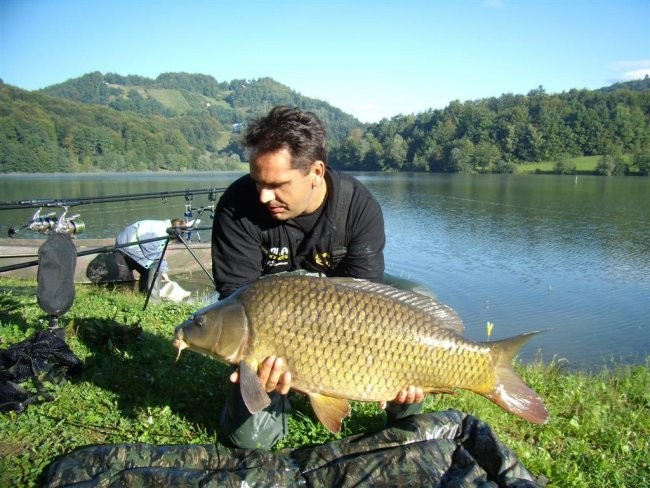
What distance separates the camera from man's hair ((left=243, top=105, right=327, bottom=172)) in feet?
6.77

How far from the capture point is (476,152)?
55.6m

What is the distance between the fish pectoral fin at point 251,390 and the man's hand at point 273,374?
0.03m

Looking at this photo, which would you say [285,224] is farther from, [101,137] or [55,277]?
[101,137]

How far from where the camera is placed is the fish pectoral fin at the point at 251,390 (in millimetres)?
1781

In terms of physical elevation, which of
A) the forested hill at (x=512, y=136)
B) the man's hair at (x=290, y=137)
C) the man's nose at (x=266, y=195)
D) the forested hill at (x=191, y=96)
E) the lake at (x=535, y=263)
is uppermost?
the forested hill at (x=191, y=96)

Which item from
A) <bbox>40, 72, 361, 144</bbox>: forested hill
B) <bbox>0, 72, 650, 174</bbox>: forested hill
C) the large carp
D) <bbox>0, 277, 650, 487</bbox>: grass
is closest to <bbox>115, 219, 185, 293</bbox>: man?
<bbox>0, 277, 650, 487</bbox>: grass

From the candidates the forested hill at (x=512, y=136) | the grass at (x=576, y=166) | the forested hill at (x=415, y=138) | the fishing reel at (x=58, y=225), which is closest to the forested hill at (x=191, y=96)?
the forested hill at (x=415, y=138)

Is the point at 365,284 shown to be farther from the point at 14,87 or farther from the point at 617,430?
the point at 14,87

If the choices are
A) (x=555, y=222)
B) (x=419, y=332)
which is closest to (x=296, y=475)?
(x=419, y=332)

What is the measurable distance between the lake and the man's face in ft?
11.9

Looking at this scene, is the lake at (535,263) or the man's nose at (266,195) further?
the lake at (535,263)

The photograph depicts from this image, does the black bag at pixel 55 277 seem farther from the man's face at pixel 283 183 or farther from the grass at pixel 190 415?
the man's face at pixel 283 183

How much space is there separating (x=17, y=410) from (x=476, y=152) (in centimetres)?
5669

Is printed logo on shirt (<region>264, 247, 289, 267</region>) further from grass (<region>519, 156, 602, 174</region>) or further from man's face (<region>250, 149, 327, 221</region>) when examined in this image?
grass (<region>519, 156, 602, 174</region>)
